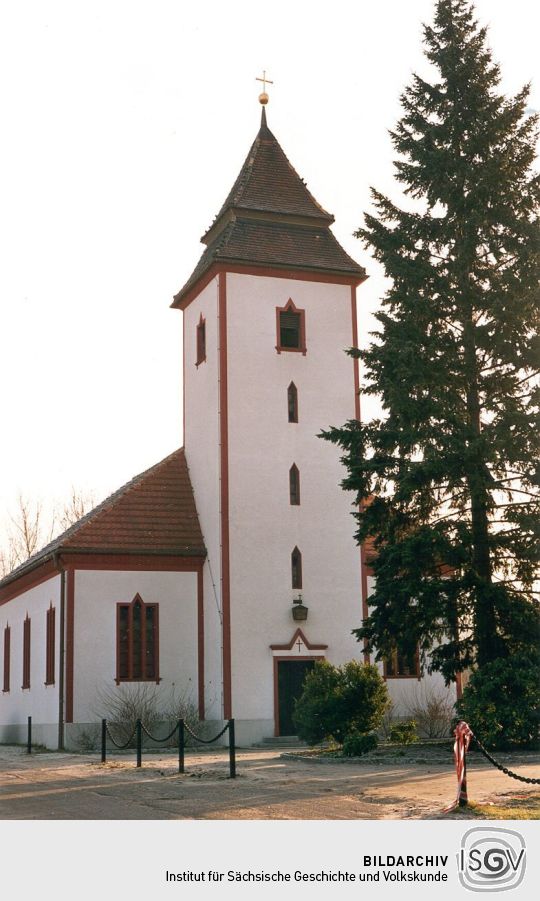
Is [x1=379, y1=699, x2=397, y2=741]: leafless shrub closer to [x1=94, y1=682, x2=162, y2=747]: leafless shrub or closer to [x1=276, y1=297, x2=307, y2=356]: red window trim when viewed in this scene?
[x1=94, y1=682, x2=162, y2=747]: leafless shrub

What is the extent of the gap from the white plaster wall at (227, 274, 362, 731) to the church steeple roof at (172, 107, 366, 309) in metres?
0.74

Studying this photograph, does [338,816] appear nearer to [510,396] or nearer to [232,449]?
[510,396]

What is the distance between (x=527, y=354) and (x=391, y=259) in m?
3.45

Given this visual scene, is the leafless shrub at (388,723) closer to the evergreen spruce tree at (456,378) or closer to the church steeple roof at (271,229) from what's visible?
the evergreen spruce tree at (456,378)

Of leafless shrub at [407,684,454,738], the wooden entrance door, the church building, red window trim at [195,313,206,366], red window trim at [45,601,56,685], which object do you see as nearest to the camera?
the wooden entrance door

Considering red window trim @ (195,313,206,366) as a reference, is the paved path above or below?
below

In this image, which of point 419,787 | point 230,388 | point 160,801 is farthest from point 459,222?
point 160,801

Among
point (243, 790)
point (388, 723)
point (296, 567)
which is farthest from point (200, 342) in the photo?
point (243, 790)

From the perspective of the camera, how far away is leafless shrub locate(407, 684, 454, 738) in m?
29.8

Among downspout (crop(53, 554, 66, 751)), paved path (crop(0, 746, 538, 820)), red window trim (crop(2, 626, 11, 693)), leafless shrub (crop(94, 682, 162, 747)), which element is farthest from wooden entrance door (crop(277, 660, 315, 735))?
red window trim (crop(2, 626, 11, 693))

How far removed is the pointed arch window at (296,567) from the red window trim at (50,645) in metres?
6.76

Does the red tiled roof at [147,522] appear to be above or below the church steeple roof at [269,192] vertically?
below

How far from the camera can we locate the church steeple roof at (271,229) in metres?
31.3
